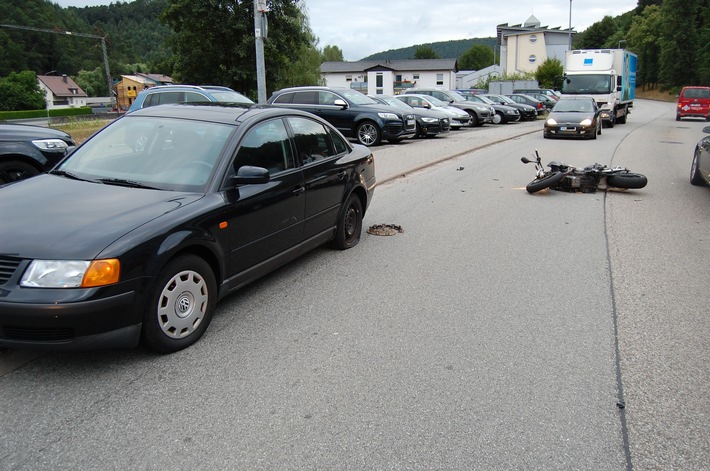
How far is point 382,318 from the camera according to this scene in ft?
15.2

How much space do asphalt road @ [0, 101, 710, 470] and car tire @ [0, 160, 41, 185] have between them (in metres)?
3.87

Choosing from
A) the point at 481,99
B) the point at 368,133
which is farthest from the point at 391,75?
the point at 368,133

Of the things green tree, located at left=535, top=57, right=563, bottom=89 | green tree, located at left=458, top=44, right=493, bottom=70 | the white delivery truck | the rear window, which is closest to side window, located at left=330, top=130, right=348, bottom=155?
the white delivery truck

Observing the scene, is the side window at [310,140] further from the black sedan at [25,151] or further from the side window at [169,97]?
the side window at [169,97]

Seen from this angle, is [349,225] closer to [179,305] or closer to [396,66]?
[179,305]

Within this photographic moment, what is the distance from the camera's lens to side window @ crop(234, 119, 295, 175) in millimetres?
4848

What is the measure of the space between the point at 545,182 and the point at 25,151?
7975 mm

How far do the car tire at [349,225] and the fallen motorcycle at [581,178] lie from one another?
4.49 m

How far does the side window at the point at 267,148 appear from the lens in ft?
15.9

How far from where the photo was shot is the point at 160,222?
3.81 metres

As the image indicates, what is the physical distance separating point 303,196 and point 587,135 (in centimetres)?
1770

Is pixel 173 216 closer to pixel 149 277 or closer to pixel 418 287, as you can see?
pixel 149 277

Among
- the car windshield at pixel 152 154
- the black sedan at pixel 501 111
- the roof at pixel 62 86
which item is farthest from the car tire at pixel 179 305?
the roof at pixel 62 86

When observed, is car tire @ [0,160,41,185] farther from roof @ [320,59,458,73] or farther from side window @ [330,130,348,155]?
roof @ [320,59,458,73]
